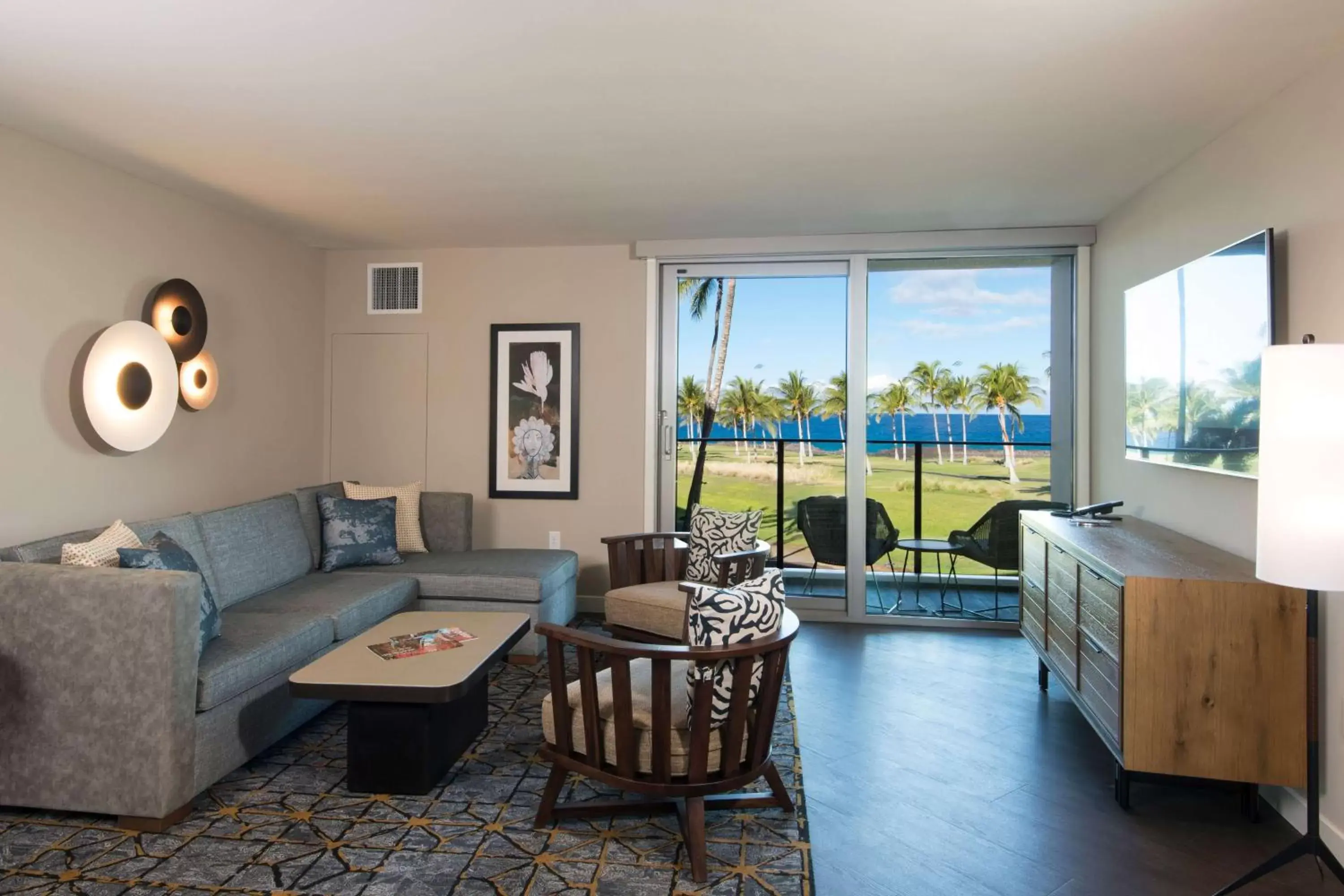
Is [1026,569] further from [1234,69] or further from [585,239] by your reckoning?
[585,239]

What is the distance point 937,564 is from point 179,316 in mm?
4601

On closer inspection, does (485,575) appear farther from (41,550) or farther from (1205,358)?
(1205,358)

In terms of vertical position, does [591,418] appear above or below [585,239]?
below

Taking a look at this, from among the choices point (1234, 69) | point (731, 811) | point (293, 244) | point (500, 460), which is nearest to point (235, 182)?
point (293, 244)

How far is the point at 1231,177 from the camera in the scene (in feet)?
10.1

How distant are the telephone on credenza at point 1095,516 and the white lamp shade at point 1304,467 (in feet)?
5.25

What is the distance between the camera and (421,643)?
314 cm

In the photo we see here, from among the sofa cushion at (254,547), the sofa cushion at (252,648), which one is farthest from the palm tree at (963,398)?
the sofa cushion at (254,547)

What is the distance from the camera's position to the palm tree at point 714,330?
5.23 m

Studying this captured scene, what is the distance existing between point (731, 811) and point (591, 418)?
313 cm

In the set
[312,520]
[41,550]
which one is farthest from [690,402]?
[41,550]

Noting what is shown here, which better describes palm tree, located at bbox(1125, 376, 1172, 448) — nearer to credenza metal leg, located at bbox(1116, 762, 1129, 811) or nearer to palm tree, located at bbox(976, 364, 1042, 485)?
palm tree, located at bbox(976, 364, 1042, 485)

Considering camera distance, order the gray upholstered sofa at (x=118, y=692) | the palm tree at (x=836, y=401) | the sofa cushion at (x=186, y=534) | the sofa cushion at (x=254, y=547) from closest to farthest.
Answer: the gray upholstered sofa at (x=118, y=692) → the sofa cushion at (x=186, y=534) → the sofa cushion at (x=254, y=547) → the palm tree at (x=836, y=401)

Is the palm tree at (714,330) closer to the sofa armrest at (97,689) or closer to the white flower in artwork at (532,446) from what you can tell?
the white flower in artwork at (532,446)
